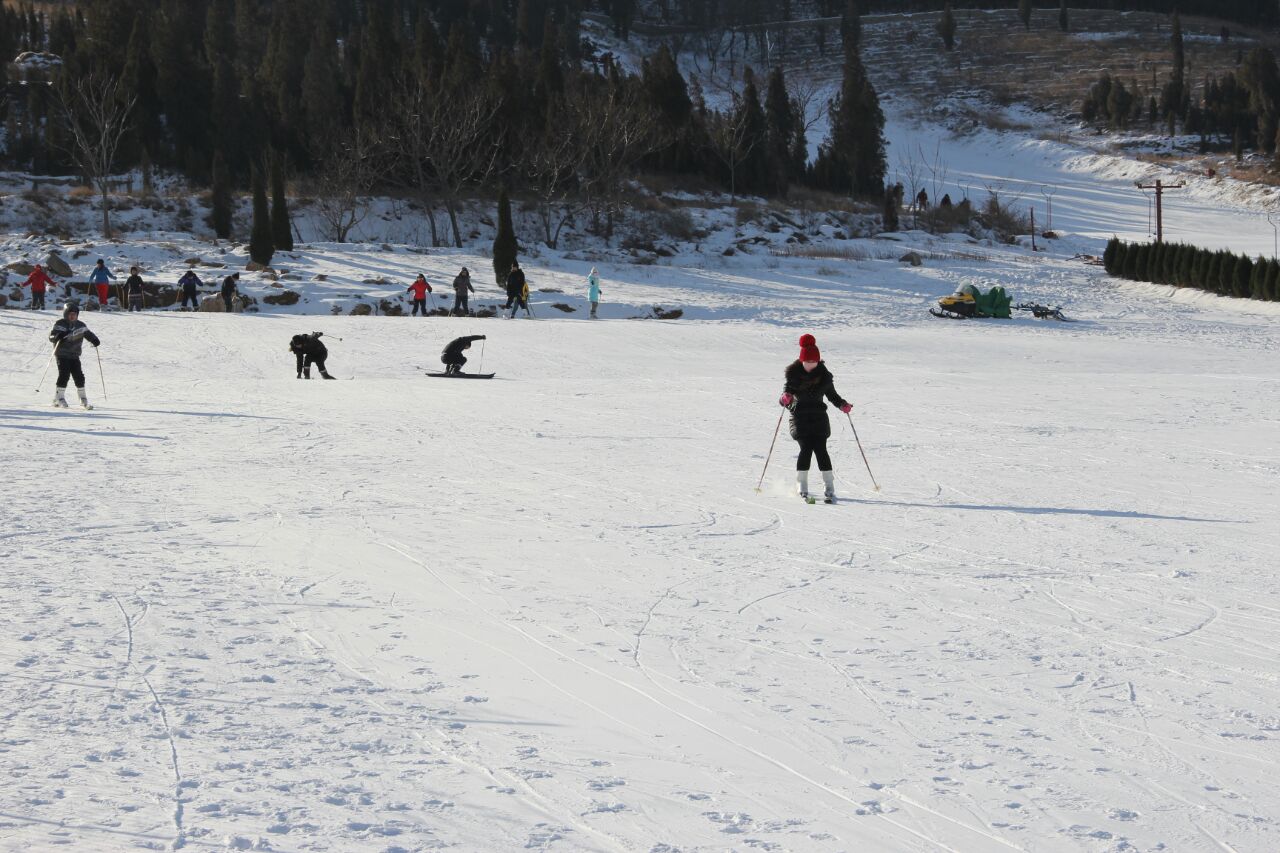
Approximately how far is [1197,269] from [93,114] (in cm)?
4251

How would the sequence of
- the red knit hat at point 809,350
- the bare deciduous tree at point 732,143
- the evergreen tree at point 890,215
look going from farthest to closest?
the bare deciduous tree at point 732,143
the evergreen tree at point 890,215
the red knit hat at point 809,350

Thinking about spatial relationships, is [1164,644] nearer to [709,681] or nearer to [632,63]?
[709,681]

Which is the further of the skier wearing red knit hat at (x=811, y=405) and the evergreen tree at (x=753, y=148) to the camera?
the evergreen tree at (x=753, y=148)

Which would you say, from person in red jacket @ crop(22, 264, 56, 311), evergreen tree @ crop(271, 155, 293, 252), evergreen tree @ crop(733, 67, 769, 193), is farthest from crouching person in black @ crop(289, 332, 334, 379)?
evergreen tree @ crop(733, 67, 769, 193)

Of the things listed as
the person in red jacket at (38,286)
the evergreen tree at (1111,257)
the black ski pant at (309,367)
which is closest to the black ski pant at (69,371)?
the black ski pant at (309,367)

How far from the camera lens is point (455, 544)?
9430mm

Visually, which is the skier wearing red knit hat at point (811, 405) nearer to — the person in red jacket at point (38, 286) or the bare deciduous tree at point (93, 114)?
the person in red jacket at point (38, 286)

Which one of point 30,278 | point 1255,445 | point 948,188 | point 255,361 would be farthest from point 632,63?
point 1255,445

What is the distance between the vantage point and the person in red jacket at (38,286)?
31931 millimetres

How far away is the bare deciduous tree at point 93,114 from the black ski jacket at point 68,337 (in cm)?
3367

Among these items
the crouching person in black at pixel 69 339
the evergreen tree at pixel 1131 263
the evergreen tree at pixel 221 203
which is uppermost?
the evergreen tree at pixel 221 203

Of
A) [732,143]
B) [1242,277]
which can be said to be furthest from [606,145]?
[1242,277]

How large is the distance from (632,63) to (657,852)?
357 feet

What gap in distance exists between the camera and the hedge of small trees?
3884cm
